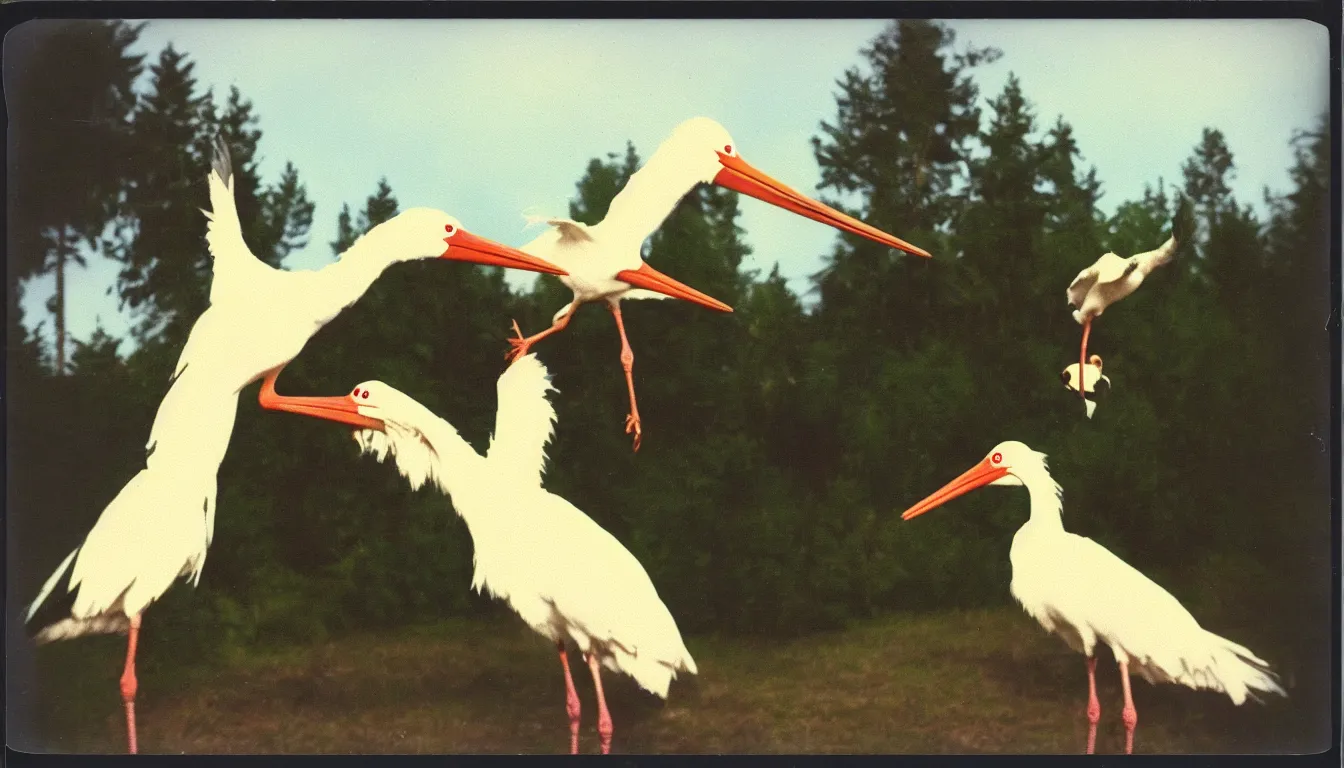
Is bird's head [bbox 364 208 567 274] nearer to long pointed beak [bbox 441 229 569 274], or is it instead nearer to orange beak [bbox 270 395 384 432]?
long pointed beak [bbox 441 229 569 274]

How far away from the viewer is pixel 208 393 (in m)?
4.47

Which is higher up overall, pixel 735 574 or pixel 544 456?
pixel 544 456

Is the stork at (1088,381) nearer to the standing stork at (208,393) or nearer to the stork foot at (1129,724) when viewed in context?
the stork foot at (1129,724)

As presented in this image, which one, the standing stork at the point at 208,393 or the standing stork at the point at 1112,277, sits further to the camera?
the standing stork at the point at 1112,277

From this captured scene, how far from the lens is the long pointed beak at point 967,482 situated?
4574 millimetres

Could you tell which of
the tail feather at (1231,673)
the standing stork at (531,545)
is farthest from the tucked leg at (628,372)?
the tail feather at (1231,673)

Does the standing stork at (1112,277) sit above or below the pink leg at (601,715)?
above

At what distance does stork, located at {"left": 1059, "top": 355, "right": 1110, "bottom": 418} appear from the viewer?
15.2 feet

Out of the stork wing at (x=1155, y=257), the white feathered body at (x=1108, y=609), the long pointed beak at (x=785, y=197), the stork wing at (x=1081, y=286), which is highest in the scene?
the long pointed beak at (x=785, y=197)

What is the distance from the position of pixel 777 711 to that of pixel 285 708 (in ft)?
5.92

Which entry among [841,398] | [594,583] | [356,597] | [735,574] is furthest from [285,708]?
[841,398]

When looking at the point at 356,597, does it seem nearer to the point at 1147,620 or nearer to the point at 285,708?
the point at 285,708

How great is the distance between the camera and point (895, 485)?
4.66 metres

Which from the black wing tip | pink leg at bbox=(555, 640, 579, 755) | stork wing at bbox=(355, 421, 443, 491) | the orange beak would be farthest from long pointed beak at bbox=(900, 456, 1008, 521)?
the black wing tip
